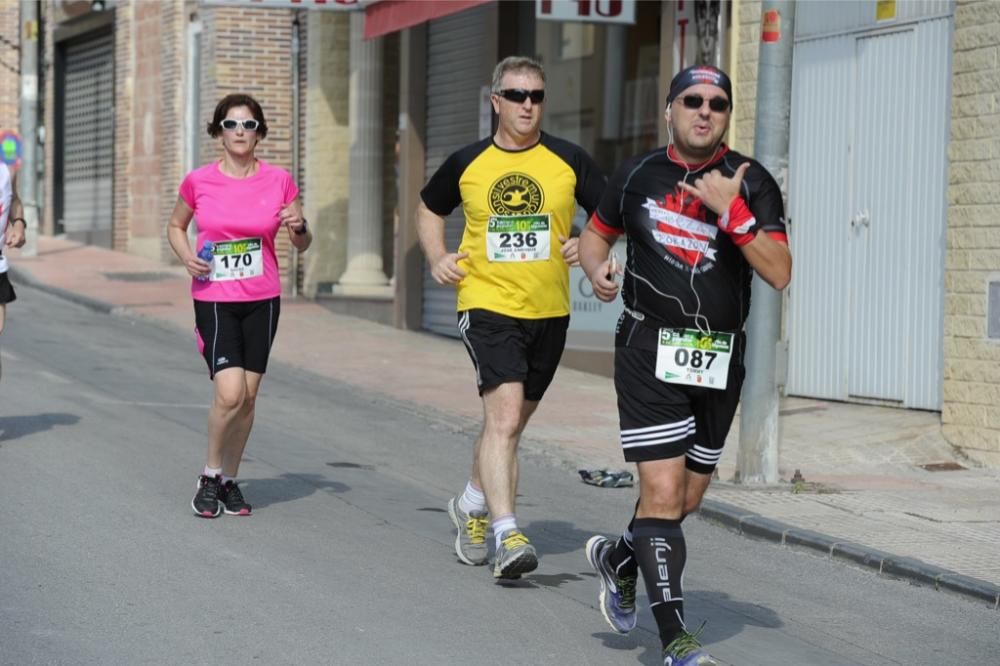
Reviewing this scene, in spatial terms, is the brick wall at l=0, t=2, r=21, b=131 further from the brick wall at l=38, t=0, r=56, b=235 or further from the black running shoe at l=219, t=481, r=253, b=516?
the black running shoe at l=219, t=481, r=253, b=516

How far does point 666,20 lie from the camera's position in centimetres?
1579

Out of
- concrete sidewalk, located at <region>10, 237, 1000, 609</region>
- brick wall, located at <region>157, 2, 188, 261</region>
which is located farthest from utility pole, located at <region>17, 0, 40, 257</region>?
concrete sidewalk, located at <region>10, 237, 1000, 609</region>

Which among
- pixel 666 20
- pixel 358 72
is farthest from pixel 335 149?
pixel 666 20

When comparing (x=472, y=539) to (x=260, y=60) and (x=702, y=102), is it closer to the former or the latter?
(x=702, y=102)

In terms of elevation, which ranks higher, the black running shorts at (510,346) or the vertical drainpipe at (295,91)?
the vertical drainpipe at (295,91)

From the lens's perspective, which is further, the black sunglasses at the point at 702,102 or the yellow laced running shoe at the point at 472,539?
the yellow laced running shoe at the point at 472,539

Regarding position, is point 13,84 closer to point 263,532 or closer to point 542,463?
point 542,463

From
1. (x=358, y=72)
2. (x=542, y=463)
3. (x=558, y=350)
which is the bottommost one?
(x=542, y=463)

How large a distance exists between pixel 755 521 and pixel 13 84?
3345cm

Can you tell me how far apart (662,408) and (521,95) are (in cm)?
197

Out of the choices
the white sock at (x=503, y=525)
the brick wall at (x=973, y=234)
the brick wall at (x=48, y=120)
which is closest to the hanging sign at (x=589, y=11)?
the brick wall at (x=973, y=234)

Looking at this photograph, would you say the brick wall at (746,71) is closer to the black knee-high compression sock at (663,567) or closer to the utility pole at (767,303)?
the utility pole at (767,303)

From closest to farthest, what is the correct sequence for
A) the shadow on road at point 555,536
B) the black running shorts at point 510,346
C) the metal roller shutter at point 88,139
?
the black running shorts at point 510,346, the shadow on road at point 555,536, the metal roller shutter at point 88,139

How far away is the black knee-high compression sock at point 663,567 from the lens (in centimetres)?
577
